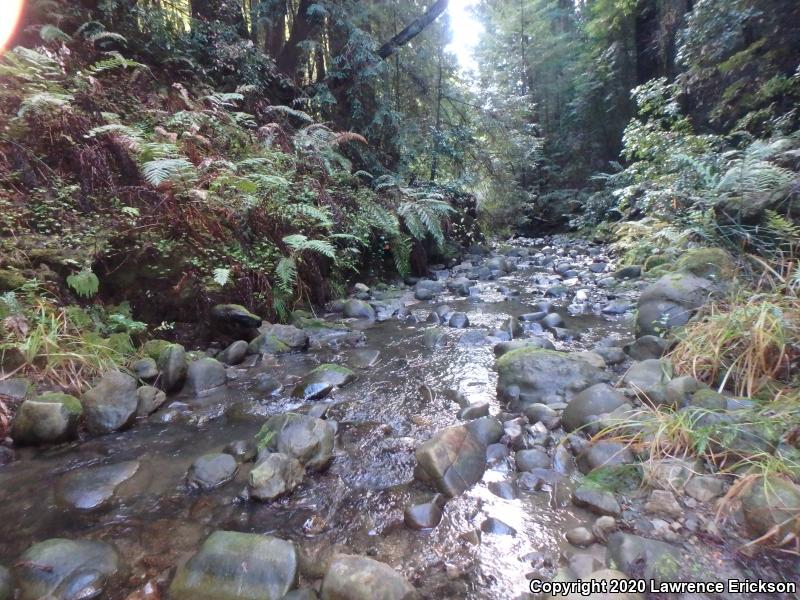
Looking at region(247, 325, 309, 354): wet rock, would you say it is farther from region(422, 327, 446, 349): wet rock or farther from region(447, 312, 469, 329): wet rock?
region(447, 312, 469, 329): wet rock

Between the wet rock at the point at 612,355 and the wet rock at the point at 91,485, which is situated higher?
the wet rock at the point at 91,485

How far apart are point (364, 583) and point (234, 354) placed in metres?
2.80

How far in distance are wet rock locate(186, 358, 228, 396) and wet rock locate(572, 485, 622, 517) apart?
106 inches

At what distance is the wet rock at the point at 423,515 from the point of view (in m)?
1.79

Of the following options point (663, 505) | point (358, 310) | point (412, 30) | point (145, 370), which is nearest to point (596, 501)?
point (663, 505)

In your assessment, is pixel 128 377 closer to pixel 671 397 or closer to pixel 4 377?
pixel 4 377

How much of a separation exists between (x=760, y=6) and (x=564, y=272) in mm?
5200

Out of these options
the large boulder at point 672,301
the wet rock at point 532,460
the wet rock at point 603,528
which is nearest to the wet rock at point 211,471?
the wet rock at point 532,460

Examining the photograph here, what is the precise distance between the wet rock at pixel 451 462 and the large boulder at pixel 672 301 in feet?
7.28

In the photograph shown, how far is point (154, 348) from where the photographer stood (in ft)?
11.0

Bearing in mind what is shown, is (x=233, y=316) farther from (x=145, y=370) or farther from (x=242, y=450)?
(x=242, y=450)

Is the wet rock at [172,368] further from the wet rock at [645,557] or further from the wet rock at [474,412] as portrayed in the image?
the wet rock at [645,557]

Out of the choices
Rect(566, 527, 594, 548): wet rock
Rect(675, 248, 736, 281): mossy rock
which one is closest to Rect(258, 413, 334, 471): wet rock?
Rect(566, 527, 594, 548): wet rock

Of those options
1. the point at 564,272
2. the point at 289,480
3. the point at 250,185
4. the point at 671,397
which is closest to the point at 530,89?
the point at 564,272
